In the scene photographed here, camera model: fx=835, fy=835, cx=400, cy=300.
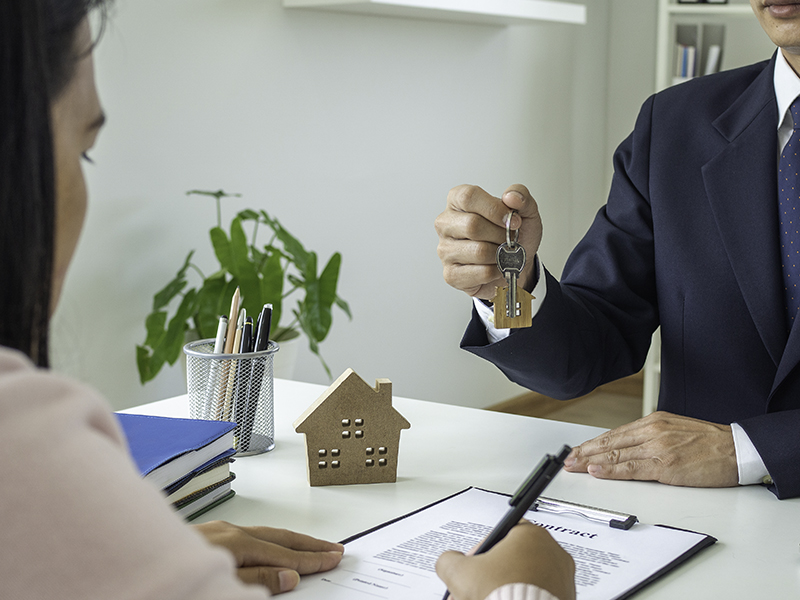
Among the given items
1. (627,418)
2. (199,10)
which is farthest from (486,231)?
(627,418)

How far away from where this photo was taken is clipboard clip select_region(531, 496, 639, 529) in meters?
0.88

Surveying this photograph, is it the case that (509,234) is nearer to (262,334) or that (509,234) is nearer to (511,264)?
(511,264)

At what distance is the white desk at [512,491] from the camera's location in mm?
790

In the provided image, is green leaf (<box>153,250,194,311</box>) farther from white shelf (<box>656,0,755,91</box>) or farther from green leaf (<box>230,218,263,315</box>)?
white shelf (<box>656,0,755,91</box>)

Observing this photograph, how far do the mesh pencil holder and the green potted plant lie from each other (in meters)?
1.08

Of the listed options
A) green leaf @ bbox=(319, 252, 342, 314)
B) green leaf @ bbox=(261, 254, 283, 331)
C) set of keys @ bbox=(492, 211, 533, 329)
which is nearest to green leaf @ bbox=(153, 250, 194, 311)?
green leaf @ bbox=(261, 254, 283, 331)

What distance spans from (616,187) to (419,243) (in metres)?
1.73

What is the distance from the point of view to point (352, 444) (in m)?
1.03

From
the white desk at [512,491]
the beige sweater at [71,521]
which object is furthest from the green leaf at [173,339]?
the beige sweater at [71,521]

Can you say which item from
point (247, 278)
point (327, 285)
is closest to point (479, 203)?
point (247, 278)

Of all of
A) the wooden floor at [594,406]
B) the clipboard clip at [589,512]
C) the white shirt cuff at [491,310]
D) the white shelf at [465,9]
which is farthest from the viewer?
the wooden floor at [594,406]

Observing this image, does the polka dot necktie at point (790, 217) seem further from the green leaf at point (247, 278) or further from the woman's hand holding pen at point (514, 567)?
the green leaf at point (247, 278)

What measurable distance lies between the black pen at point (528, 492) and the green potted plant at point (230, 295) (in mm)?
1602

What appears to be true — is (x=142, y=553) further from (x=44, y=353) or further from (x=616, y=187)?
(x=616, y=187)
